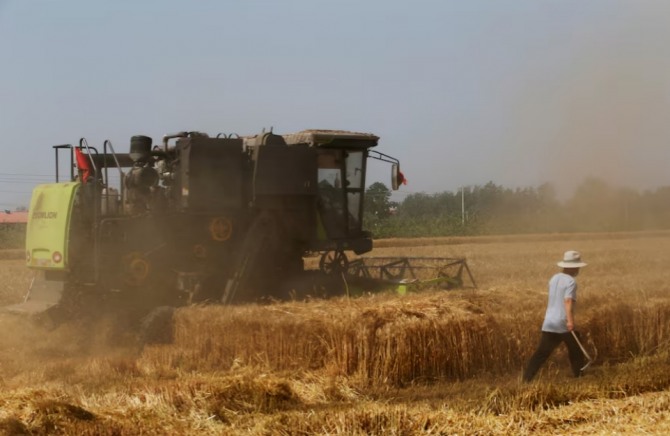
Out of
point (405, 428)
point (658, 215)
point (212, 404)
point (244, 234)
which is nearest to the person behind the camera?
point (405, 428)

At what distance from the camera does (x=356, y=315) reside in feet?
→ 27.9

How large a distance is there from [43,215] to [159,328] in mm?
2785

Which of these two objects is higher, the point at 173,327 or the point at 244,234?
the point at 244,234

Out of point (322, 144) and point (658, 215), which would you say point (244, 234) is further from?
point (658, 215)

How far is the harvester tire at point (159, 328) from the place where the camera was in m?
9.77

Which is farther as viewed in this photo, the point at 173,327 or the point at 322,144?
the point at 322,144

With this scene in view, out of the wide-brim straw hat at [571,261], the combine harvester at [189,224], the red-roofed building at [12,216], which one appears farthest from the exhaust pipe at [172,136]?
the red-roofed building at [12,216]

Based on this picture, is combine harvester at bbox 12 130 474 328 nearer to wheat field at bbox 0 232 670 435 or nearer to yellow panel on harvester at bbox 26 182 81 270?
yellow panel on harvester at bbox 26 182 81 270

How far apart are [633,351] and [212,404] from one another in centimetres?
580

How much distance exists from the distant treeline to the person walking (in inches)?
188

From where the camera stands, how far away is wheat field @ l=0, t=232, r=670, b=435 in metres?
6.30

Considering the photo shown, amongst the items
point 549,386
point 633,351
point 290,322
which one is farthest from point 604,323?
point 290,322

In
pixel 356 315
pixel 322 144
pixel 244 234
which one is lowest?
pixel 356 315

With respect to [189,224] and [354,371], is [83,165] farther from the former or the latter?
[354,371]
